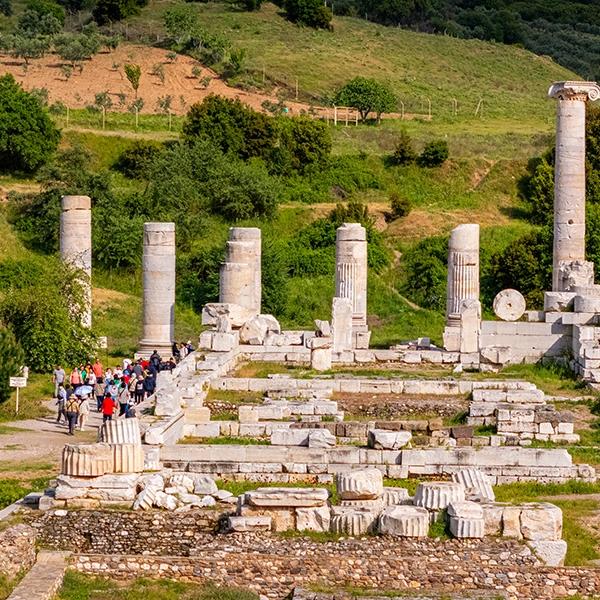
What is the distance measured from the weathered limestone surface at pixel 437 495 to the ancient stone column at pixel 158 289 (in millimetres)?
25655

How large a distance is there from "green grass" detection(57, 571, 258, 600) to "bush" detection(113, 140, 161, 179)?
48995mm

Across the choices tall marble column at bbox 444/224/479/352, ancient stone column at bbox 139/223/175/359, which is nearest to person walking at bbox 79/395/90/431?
ancient stone column at bbox 139/223/175/359

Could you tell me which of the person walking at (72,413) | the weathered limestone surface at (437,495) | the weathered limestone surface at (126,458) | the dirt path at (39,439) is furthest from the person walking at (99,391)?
the weathered limestone surface at (437,495)

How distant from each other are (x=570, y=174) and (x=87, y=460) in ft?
87.2

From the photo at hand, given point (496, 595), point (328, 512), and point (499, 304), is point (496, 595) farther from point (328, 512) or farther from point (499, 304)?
point (499, 304)

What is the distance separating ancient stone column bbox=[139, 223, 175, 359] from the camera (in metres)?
47.3

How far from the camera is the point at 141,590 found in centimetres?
2003

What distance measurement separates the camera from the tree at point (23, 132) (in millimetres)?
65938

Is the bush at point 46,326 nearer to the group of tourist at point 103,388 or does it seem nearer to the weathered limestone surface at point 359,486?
the group of tourist at point 103,388

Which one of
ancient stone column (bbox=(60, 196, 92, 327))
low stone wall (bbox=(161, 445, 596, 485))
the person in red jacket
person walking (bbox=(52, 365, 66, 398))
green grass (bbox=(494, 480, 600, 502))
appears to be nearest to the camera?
green grass (bbox=(494, 480, 600, 502))

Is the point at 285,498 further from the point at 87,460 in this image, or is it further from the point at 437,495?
the point at 87,460

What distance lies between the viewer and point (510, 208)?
70.6 m

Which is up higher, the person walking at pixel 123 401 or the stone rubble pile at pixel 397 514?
the person walking at pixel 123 401

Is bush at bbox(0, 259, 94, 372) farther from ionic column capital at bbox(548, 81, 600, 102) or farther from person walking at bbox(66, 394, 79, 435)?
ionic column capital at bbox(548, 81, 600, 102)
